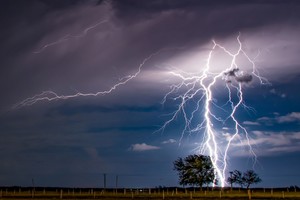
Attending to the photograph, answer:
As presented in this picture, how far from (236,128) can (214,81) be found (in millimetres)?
5758

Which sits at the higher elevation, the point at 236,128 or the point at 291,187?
the point at 236,128

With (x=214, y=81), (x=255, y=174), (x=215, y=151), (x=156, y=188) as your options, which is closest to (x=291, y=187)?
(x=255, y=174)

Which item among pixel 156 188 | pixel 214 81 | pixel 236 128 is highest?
pixel 214 81

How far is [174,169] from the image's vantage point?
272 feet

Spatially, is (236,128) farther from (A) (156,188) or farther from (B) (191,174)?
(A) (156,188)

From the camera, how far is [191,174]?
8050 centimetres

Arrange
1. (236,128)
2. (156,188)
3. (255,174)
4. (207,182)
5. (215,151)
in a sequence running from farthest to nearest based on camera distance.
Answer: (156,188)
(255,174)
(207,182)
(215,151)
(236,128)

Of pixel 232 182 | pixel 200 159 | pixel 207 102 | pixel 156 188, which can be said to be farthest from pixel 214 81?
pixel 156 188

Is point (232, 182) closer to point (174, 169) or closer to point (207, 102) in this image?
point (174, 169)

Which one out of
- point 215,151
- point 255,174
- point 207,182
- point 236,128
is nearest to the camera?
point 236,128

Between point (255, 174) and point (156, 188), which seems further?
point (156, 188)

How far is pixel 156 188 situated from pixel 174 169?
58.3 feet

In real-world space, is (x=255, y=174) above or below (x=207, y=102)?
below

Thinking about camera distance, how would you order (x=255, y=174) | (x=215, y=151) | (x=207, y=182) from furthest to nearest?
1. (x=255, y=174)
2. (x=207, y=182)
3. (x=215, y=151)
